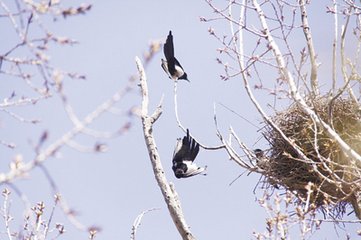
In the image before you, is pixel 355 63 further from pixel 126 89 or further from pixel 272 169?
pixel 126 89

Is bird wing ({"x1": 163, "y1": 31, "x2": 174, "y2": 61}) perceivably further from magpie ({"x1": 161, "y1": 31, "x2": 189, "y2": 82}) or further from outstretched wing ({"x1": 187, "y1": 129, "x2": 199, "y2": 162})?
outstretched wing ({"x1": 187, "y1": 129, "x2": 199, "y2": 162})

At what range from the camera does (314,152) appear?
4.51 meters

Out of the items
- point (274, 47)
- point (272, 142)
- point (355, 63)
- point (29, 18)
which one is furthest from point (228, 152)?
point (29, 18)

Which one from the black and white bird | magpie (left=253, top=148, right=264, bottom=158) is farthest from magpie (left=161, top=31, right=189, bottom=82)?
magpie (left=253, top=148, right=264, bottom=158)

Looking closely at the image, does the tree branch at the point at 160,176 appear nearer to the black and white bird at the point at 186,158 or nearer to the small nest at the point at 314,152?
the black and white bird at the point at 186,158

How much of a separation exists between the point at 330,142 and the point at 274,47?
836mm

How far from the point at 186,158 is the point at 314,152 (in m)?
1.10

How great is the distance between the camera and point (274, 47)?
14.2ft

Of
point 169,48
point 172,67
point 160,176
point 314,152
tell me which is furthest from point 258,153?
point 169,48

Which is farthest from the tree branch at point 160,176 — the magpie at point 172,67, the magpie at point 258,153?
the magpie at point 258,153

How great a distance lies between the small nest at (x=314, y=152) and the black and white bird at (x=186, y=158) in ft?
2.00

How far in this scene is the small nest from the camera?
4.43 meters

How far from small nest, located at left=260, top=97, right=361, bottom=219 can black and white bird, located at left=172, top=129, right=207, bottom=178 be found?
2.00 ft

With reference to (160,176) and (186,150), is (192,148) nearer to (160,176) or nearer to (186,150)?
(186,150)
